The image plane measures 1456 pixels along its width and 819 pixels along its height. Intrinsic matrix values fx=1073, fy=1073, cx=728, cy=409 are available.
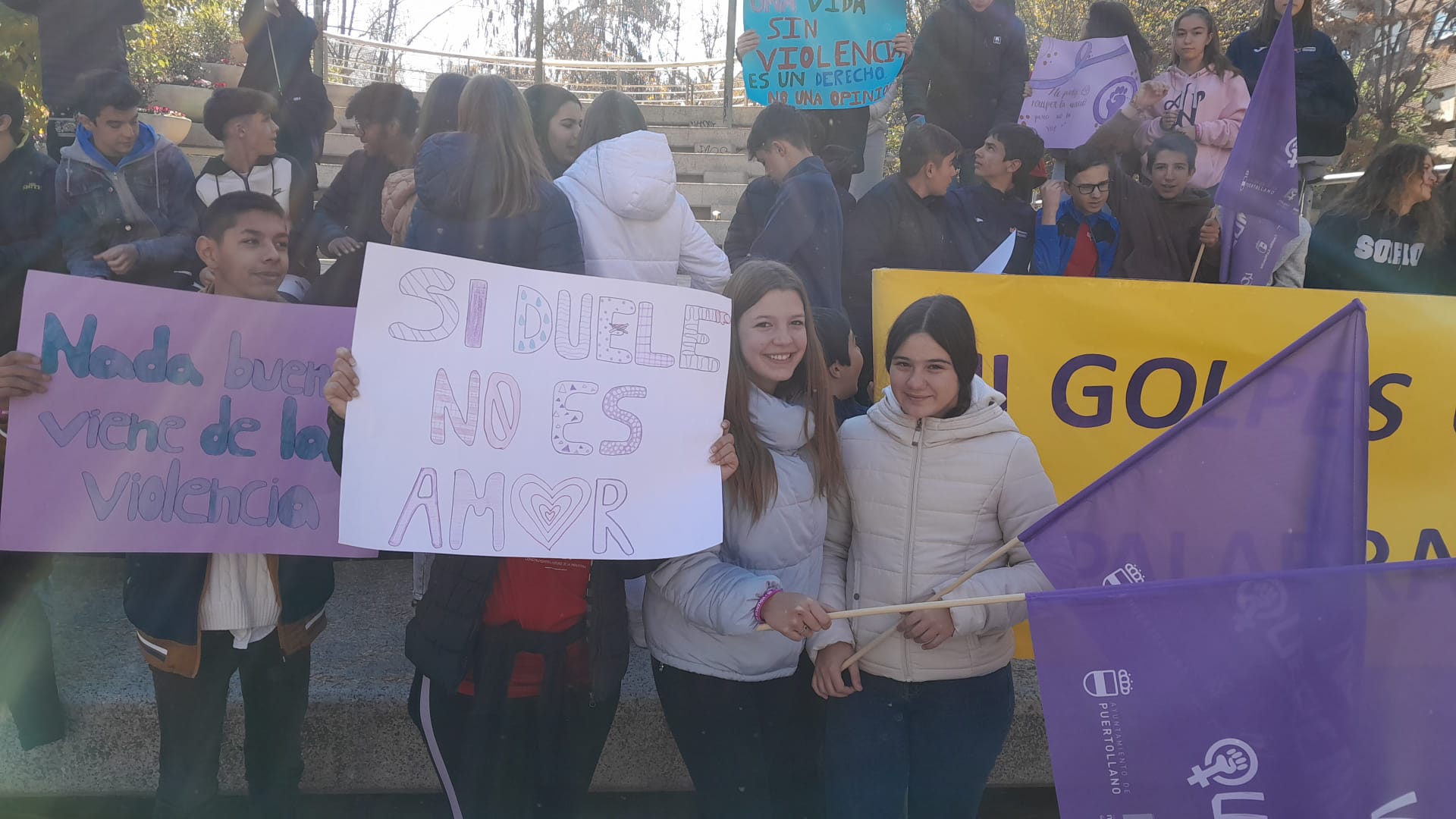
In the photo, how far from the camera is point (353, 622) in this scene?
13.7 ft

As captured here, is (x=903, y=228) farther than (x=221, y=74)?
No

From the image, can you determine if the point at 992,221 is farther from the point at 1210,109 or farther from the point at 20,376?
the point at 20,376

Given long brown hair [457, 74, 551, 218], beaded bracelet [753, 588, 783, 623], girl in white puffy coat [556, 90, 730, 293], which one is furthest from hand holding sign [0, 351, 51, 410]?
beaded bracelet [753, 588, 783, 623]

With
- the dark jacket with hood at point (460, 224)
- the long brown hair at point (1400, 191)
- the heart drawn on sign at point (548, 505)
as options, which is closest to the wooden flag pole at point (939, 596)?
the heart drawn on sign at point (548, 505)

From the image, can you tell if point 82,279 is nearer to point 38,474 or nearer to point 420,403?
point 38,474

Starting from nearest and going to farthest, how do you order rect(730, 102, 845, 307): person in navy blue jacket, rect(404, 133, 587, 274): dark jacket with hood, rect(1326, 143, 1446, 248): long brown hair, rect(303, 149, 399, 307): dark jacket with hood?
rect(404, 133, 587, 274): dark jacket with hood, rect(730, 102, 845, 307): person in navy blue jacket, rect(303, 149, 399, 307): dark jacket with hood, rect(1326, 143, 1446, 248): long brown hair

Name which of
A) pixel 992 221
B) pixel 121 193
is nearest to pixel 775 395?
pixel 992 221

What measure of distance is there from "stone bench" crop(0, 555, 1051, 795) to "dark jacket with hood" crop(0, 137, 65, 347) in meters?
1.34

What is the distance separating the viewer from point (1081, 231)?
5043 mm

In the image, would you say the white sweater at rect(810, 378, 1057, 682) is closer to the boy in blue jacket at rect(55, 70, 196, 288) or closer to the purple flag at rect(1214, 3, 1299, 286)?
the purple flag at rect(1214, 3, 1299, 286)

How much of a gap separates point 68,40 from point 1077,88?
520cm

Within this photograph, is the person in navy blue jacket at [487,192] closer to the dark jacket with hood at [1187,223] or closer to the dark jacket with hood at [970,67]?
the dark jacket with hood at [1187,223]

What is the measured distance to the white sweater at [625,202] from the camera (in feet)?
11.9

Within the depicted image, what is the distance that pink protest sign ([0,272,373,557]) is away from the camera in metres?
2.75
